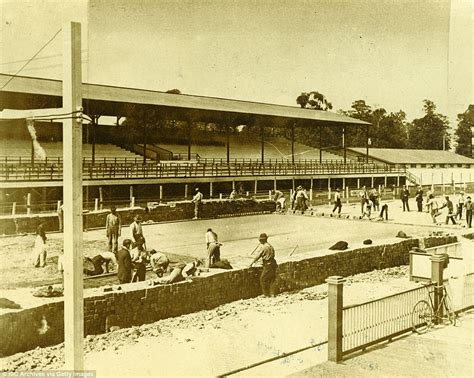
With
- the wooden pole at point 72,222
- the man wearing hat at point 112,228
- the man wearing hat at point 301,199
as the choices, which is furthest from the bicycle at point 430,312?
the man wearing hat at point 301,199

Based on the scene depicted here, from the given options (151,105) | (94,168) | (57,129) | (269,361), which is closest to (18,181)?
(94,168)

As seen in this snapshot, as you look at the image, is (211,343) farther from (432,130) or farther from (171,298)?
(432,130)

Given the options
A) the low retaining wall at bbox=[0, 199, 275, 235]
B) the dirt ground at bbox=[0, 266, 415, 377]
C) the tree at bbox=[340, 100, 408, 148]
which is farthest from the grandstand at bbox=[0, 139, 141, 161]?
the tree at bbox=[340, 100, 408, 148]

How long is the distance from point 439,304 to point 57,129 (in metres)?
27.8

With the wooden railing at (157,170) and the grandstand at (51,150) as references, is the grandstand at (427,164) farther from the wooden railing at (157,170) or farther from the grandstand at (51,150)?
the grandstand at (51,150)

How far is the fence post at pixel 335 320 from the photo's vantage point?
27.1 feet

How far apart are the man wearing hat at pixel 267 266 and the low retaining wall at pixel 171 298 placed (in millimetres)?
192

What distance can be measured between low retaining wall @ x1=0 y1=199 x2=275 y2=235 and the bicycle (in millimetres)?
12607

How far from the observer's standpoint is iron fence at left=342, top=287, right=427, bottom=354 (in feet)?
28.9

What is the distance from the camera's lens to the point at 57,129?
33281 mm

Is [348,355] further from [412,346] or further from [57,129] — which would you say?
[57,129]

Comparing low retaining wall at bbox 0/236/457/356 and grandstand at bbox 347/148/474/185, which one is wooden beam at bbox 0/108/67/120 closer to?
low retaining wall at bbox 0/236/457/356

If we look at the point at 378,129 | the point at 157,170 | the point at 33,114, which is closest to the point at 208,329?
the point at 33,114

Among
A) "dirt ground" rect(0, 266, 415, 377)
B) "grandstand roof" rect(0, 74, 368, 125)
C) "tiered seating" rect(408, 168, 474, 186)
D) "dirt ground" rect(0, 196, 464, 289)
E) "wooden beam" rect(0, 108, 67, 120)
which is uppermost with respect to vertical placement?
"grandstand roof" rect(0, 74, 368, 125)
